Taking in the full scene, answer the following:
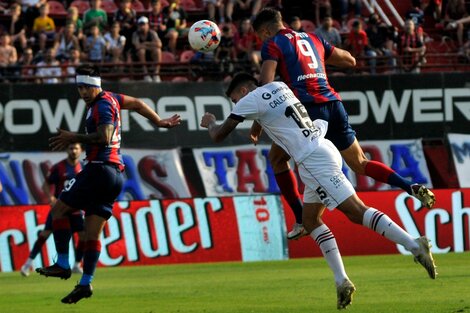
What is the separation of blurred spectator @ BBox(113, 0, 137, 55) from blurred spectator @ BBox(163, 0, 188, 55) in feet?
2.45

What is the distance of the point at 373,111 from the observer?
86.9 ft

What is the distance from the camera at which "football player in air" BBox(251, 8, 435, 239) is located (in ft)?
40.0

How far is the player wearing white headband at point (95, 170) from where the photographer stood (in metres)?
12.5

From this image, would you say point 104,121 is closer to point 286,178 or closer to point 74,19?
point 286,178

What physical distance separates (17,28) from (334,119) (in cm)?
1530

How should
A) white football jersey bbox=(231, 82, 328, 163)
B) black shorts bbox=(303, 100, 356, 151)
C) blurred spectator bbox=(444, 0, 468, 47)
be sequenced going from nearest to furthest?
1. white football jersey bbox=(231, 82, 328, 163)
2. black shorts bbox=(303, 100, 356, 151)
3. blurred spectator bbox=(444, 0, 468, 47)

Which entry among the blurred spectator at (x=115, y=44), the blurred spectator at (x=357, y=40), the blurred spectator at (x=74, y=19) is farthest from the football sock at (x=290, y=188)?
the blurred spectator at (x=74, y=19)

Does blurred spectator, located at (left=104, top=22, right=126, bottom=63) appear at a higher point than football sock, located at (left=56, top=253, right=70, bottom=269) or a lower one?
lower

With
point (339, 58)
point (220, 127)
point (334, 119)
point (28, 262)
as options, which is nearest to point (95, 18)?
point (28, 262)

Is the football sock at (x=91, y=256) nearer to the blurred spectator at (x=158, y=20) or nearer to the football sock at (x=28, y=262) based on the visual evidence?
the football sock at (x=28, y=262)

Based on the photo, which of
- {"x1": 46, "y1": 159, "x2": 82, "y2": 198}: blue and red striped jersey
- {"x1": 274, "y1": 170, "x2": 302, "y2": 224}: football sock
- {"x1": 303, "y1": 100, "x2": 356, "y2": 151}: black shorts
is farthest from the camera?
{"x1": 46, "y1": 159, "x2": 82, "y2": 198}: blue and red striped jersey

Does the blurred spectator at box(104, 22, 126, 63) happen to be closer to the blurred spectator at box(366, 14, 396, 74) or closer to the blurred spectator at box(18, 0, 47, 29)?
the blurred spectator at box(18, 0, 47, 29)

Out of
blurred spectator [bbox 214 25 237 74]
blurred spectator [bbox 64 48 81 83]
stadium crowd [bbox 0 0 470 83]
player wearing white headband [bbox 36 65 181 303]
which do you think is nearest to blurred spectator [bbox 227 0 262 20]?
stadium crowd [bbox 0 0 470 83]

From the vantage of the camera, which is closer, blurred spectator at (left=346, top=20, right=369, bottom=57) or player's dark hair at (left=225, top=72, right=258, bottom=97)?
player's dark hair at (left=225, top=72, right=258, bottom=97)
